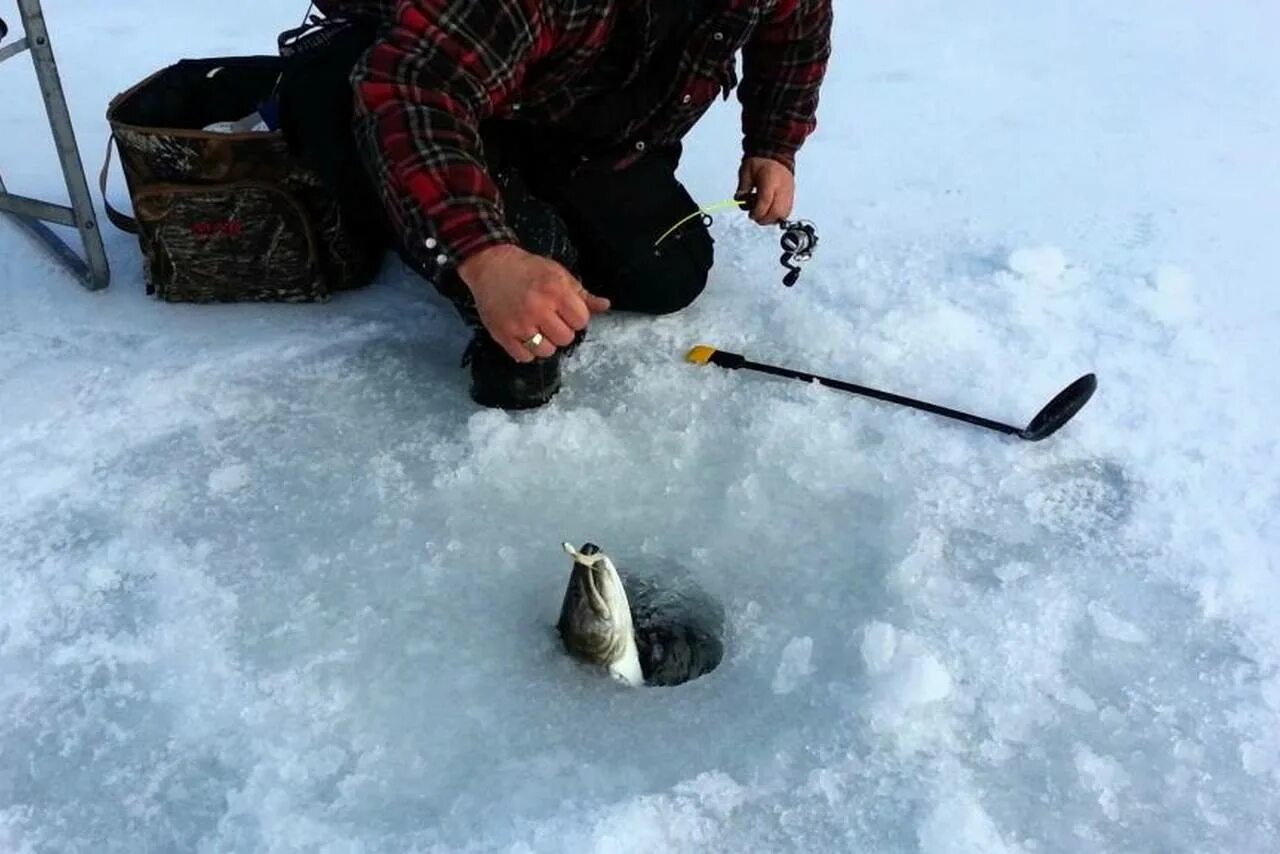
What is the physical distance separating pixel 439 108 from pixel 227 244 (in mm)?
878

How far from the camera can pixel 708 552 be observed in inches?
70.2

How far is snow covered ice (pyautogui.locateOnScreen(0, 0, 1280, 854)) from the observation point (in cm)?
142

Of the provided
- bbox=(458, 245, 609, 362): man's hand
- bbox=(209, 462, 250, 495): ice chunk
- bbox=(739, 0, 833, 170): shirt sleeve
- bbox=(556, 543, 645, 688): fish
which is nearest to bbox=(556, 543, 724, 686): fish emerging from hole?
bbox=(556, 543, 645, 688): fish

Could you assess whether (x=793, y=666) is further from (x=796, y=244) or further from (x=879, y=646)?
(x=796, y=244)

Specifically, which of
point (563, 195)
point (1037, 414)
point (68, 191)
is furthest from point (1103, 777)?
point (68, 191)

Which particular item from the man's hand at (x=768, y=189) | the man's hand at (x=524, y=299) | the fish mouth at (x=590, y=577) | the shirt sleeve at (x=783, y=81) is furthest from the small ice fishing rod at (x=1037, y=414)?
the fish mouth at (x=590, y=577)

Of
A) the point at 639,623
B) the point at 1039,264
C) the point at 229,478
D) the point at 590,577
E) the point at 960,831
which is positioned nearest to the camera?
the point at 960,831

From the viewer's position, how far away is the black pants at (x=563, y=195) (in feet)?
6.71

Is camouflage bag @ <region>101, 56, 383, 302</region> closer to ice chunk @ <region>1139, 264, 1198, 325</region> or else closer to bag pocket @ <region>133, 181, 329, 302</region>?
bag pocket @ <region>133, 181, 329, 302</region>

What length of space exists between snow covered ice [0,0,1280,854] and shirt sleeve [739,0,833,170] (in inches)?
12.2

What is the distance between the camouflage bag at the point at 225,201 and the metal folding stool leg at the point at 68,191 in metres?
0.10

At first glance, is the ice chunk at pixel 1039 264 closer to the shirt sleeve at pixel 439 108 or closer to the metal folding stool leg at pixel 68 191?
the shirt sleeve at pixel 439 108

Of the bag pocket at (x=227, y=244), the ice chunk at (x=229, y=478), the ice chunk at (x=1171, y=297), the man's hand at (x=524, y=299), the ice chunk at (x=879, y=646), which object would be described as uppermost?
the man's hand at (x=524, y=299)

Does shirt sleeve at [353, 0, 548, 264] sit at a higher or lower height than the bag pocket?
higher
